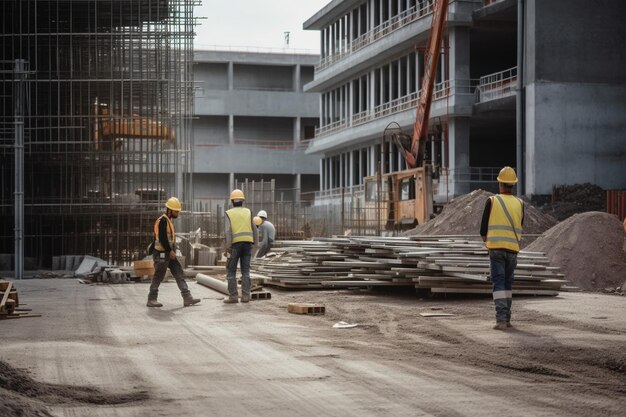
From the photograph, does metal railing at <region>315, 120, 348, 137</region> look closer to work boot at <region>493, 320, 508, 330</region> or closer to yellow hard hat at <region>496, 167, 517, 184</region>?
yellow hard hat at <region>496, 167, 517, 184</region>

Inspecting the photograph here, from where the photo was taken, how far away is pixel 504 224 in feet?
47.0

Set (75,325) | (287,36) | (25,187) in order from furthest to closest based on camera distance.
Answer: (287,36) → (25,187) → (75,325)

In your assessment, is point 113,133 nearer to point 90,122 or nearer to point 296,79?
point 90,122

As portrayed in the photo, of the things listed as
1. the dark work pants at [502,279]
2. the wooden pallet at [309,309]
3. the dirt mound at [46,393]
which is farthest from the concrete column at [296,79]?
the dirt mound at [46,393]

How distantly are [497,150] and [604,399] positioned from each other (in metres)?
42.1

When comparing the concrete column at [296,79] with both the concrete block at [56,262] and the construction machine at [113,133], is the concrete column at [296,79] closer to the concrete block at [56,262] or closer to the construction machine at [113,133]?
the construction machine at [113,133]

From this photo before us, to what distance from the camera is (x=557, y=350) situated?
1191 centimetres

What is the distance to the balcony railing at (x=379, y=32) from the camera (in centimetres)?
4834

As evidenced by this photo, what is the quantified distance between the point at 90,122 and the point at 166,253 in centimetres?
1537

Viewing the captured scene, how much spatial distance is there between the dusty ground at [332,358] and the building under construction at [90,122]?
1459 cm

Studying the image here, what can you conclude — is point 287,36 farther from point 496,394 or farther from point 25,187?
point 496,394

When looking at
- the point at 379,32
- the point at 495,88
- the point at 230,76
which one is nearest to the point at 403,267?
the point at 495,88

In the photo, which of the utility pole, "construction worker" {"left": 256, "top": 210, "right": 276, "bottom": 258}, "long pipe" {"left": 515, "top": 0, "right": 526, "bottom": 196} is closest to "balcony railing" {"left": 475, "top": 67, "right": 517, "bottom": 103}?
"long pipe" {"left": 515, "top": 0, "right": 526, "bottom": 196}

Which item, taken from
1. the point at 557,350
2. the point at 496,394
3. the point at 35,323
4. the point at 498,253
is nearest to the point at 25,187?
the point at 35,323
